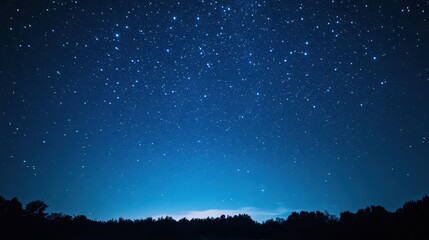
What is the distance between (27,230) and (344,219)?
67.9 feet

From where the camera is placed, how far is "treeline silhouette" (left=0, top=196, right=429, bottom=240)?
574 inches

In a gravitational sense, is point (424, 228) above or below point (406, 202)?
below

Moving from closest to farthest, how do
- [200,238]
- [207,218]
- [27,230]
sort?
[27,230] < [200,238] < [207,218]

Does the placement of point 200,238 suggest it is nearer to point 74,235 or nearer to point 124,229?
point 124,229

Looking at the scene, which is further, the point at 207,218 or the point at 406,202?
the point at 207,218

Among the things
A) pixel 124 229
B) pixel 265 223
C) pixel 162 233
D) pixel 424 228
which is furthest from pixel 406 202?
pixel 124 229

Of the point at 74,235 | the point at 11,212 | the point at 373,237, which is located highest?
the point at 11,212

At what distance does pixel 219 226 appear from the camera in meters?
21.1

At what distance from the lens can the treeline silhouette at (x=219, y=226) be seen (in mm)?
14586

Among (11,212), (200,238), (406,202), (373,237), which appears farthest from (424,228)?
(11,212)

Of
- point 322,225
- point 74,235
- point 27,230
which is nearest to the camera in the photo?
point 27,230

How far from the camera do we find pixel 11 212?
15.9 m

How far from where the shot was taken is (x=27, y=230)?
588 inches

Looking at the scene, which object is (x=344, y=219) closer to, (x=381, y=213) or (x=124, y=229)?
(x=381, y=213)
